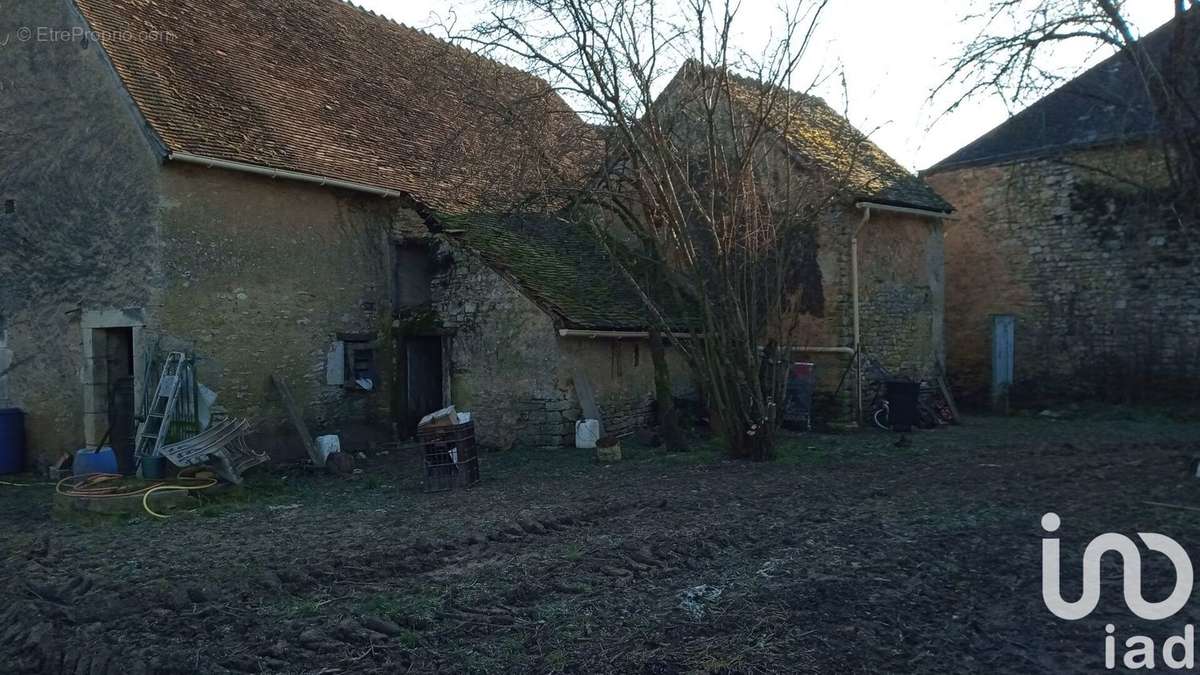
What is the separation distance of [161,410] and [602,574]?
8450 mm

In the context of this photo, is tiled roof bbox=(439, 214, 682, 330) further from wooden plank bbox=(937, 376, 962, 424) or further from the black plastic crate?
wooden plank bbox=(937, 376, 962, 424)

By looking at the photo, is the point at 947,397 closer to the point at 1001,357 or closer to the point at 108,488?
the point at 1001,357

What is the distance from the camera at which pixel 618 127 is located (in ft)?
41.2

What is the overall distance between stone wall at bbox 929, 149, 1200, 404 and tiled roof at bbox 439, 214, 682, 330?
738 cm

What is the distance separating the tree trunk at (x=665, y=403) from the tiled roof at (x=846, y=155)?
3.74 metres

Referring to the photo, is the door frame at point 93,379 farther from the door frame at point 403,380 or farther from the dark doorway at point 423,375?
the dark doorway at point 423,375

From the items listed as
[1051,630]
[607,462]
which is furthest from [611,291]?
[1051,630]

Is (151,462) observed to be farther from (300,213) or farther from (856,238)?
(856,238)

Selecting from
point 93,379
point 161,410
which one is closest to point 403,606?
point 161,410

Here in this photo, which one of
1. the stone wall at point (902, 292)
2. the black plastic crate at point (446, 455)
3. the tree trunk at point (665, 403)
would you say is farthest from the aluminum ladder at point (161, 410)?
the stone wall at point (902, 292)

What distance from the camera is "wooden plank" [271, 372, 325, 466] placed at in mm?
13516

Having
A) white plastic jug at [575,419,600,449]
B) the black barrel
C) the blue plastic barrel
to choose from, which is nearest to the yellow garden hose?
the blue plastic barrel

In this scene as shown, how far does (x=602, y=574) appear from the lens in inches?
267

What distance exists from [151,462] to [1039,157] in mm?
17204
